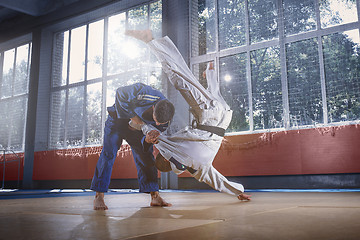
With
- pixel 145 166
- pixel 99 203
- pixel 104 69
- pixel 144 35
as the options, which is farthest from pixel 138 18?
pixel 99 203

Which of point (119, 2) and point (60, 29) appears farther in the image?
point (60, 29)

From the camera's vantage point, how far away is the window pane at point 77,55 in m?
8.35

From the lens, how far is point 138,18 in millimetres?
7520

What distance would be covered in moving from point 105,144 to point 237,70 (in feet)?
12.7

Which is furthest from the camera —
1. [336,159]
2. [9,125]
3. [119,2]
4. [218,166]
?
[9,125]

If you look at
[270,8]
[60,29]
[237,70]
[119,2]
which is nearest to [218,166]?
[237,70]

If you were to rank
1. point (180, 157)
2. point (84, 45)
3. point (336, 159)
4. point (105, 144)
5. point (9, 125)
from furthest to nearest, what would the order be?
point (9, 125) → point (84, 45) → point (336, 159) → point (105, 144) → point (180, 157)

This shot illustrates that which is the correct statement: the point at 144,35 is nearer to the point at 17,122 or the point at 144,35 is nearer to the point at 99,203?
the point at 99,203

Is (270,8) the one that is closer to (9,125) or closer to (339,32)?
(339,32)

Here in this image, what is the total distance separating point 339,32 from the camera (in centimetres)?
520

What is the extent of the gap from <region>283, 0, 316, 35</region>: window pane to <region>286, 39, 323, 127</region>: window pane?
0.24 m

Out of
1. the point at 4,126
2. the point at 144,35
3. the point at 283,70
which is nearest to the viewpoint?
the point at 144,35

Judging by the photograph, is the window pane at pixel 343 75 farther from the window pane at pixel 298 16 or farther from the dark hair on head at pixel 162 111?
the dark hair on head at pixel 162 111

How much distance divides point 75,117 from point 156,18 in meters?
3.01
